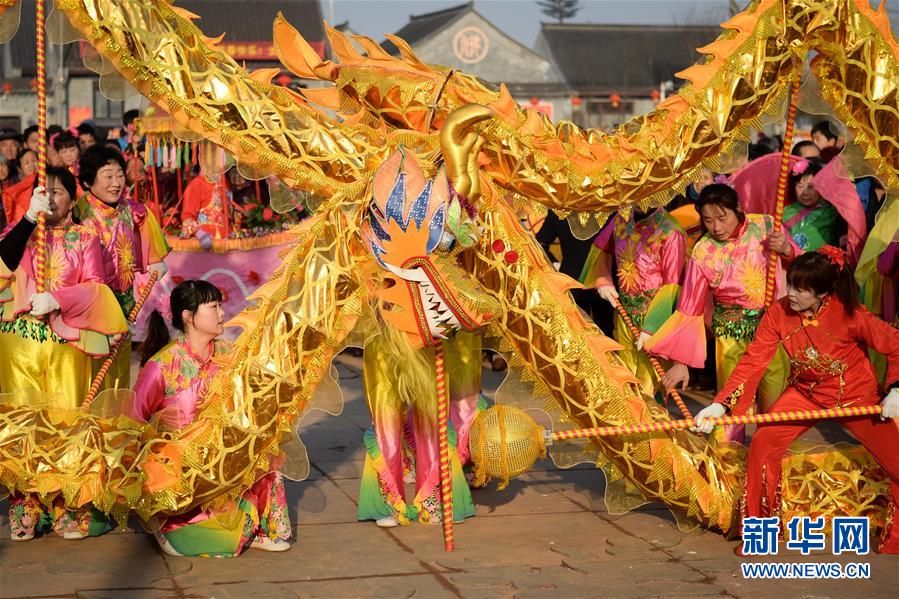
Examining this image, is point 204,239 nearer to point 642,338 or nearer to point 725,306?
point 642,338

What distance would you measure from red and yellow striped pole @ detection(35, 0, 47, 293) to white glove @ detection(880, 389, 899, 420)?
3.12 m

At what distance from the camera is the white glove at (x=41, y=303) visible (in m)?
4.44

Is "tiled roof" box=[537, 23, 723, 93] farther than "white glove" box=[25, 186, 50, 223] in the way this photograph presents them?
Yes

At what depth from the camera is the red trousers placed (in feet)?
14.6

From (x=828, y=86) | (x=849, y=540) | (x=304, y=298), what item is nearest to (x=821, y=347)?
(x=849, y=540)

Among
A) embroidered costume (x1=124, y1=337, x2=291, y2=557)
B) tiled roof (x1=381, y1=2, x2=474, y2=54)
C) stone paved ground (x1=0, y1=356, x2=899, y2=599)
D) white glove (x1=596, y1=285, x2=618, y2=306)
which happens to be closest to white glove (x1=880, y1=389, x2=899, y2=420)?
stone paved ground (x1=0, y1=356, x2=899, y2=599)

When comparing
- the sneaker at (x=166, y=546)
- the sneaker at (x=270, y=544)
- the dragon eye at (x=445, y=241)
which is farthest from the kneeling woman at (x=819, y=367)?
the sneaker at (x=166, y=546)

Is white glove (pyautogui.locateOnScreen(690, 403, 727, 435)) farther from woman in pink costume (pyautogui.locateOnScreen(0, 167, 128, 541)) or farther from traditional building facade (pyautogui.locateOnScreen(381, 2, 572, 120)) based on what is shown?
traditional building facade (pyautogui.locateOnScreen(381, 2, 572, 120))

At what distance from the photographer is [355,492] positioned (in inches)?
207

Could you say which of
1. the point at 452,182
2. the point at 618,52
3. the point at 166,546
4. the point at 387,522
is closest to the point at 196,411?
the point at 166,546

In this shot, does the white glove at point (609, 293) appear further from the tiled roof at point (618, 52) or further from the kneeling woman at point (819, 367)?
the tiled roof at point (618, 52)

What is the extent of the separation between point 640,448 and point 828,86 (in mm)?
1589

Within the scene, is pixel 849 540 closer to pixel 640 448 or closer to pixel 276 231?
pixel 640 448

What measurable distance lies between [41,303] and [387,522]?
1.56 meters
